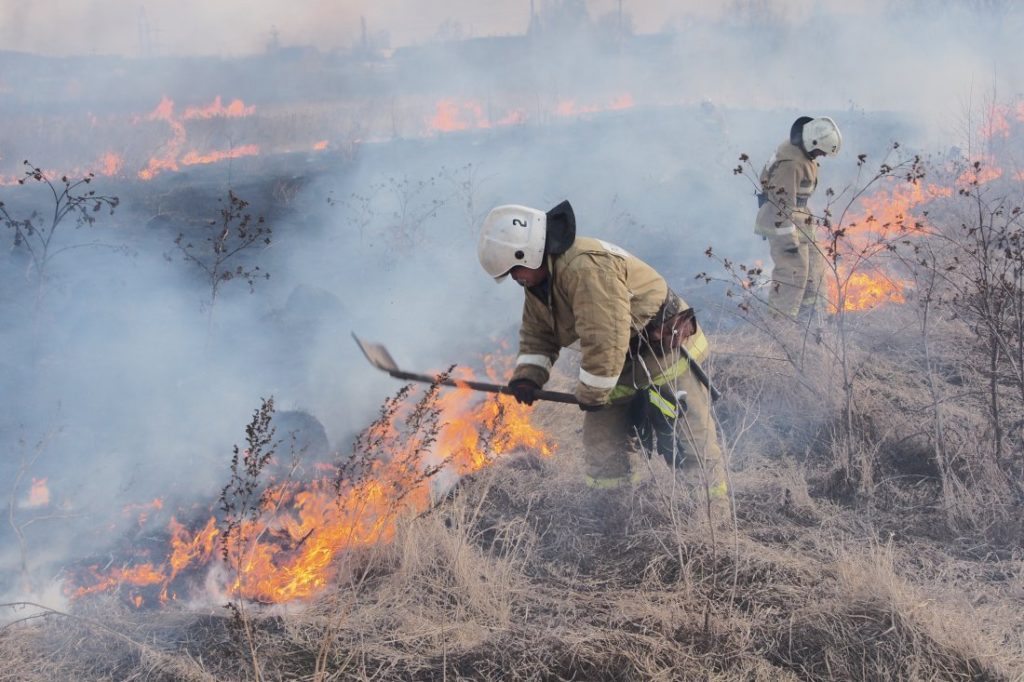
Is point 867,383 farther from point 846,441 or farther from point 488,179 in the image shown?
point 488,179

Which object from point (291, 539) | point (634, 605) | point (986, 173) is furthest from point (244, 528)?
point (986, 173)

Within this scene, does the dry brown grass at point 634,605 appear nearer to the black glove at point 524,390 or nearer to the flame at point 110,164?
the black glove at point 524,390

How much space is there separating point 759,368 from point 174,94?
59.6 feet

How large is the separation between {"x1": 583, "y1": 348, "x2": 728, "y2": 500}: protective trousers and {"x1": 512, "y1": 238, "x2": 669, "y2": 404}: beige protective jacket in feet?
0.90

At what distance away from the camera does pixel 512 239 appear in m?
3.36

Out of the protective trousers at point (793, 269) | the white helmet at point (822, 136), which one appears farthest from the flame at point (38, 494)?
the white helmet at point (822, 136)

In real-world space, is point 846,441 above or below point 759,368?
below

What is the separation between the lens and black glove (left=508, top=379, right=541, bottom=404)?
12.3 feet

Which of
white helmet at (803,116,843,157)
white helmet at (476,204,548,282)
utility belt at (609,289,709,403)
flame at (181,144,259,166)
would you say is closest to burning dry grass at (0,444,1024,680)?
utility belt at (609,289,709,403)

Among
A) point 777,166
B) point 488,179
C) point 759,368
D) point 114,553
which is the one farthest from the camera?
point 488,179

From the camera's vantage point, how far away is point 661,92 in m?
27.2

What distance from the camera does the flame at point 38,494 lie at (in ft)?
14.1

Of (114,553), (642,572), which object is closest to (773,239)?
(642,572)

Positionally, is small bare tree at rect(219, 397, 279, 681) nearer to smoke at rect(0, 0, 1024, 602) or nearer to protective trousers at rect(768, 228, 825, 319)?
smoke at rect(0, 0, 1024, 602)
